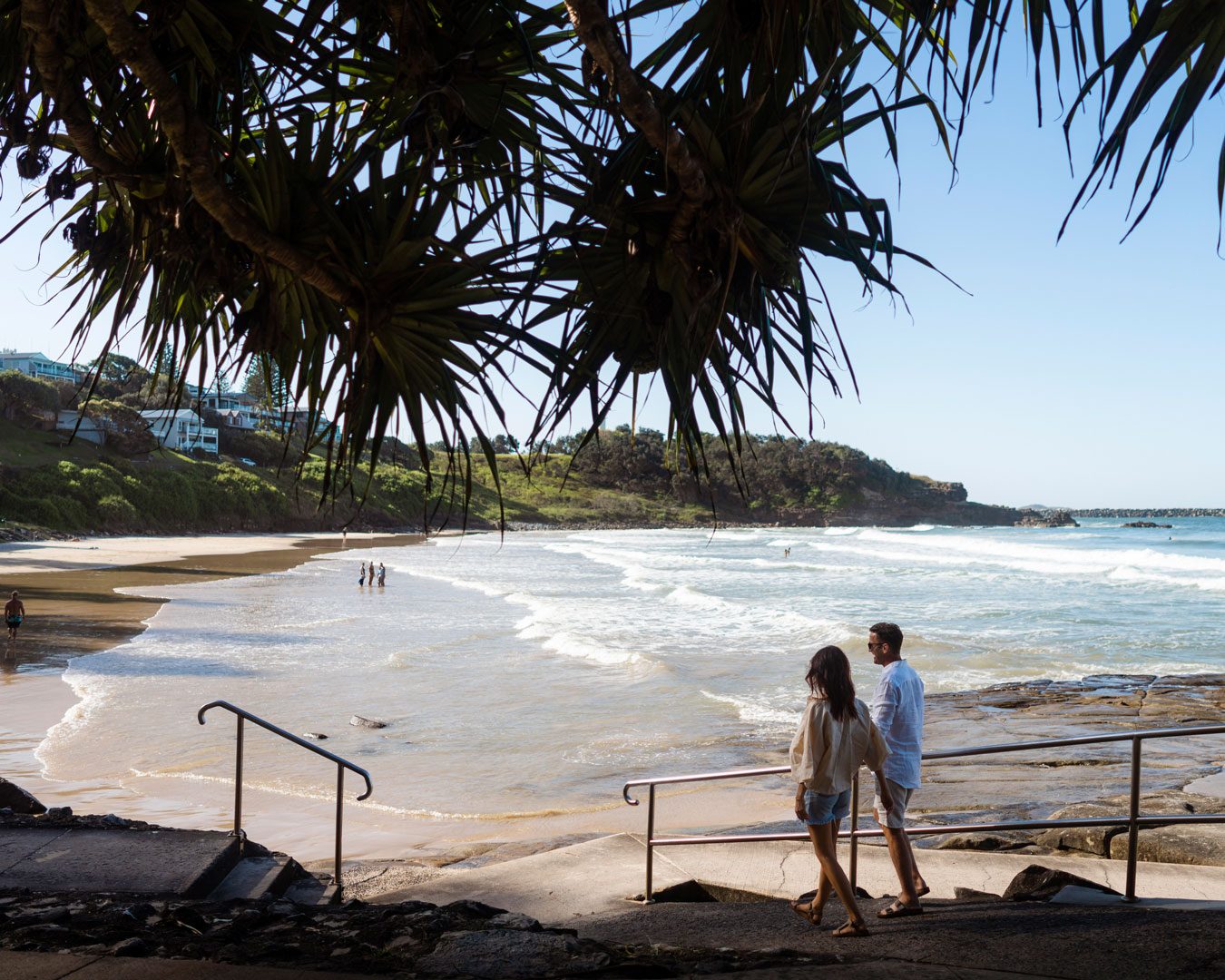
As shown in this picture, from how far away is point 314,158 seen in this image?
10.1 feet

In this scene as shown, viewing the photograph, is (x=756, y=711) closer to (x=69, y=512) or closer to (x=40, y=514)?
(x=40, y=514)

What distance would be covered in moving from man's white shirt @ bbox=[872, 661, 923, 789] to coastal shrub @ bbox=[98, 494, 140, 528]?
194ft

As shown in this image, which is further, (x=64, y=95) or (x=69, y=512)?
(x=69, y=512)

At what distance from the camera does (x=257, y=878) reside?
4.55 metres

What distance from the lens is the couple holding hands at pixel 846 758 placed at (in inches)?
156

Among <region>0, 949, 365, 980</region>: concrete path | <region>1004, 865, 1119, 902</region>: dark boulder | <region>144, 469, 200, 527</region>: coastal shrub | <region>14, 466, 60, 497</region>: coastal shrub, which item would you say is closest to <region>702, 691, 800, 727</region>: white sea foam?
<region>1004, 865, 1119, 902</region>: dark boulder

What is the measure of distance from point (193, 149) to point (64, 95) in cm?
43

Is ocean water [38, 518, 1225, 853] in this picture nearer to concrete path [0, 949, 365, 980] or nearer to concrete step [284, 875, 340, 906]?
concrete path [0, 949, 365, 980]

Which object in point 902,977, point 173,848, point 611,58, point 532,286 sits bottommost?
point 173,848

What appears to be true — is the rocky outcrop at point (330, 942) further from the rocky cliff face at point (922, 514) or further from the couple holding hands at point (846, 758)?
the rocky cliff face at point (922, 514)

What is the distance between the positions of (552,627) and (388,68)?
18.6 metres

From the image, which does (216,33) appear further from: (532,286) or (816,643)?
(816,643)

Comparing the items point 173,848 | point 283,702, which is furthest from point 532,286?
point 283,702

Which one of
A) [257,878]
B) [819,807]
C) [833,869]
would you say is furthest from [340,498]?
[833,869]
